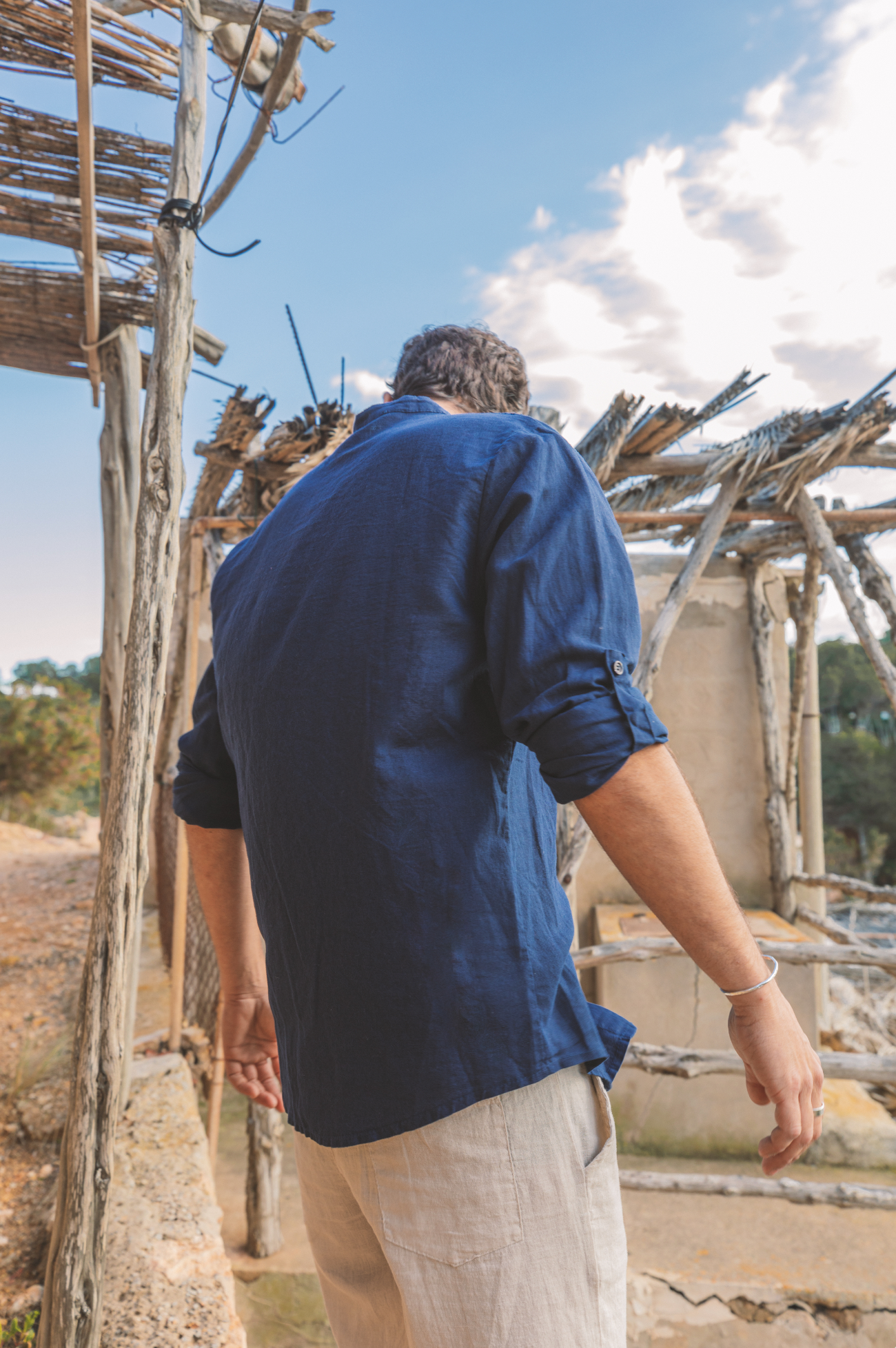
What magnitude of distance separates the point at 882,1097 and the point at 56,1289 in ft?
16.7

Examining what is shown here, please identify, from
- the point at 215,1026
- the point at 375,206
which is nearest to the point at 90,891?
the point at 215,1026

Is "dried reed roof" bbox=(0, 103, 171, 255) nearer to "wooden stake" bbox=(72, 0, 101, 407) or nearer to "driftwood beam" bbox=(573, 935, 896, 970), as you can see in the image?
"wooden stake" bbox=(72, 0, 101, 407)

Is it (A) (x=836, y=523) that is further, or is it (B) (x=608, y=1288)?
(A) (x=836, y=523)

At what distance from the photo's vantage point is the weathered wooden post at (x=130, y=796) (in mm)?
1744

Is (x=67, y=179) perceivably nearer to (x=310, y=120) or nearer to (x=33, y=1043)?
(x=310, y=120)

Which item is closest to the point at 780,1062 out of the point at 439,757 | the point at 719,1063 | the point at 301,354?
the point at 439,757

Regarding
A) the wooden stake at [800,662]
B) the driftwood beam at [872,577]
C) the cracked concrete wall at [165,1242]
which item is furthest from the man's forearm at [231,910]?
the wooden stake at [800,662]

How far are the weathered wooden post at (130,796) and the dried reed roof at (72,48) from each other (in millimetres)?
186

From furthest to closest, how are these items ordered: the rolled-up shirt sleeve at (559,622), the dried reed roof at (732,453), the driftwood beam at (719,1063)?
the dried reed roof at (732,453)
the driftwood beam at (719,1063)
the rolled-up shirt sleeve at (559,622)

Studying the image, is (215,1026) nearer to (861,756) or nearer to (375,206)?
(375,206)

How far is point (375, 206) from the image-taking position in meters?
6.12

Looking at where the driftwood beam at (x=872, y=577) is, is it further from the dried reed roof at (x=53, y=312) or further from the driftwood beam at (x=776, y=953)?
the dried reed roof at (x=53, y=312)

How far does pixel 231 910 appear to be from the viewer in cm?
121

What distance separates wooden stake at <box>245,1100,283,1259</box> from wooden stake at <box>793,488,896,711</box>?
10.8 feet
